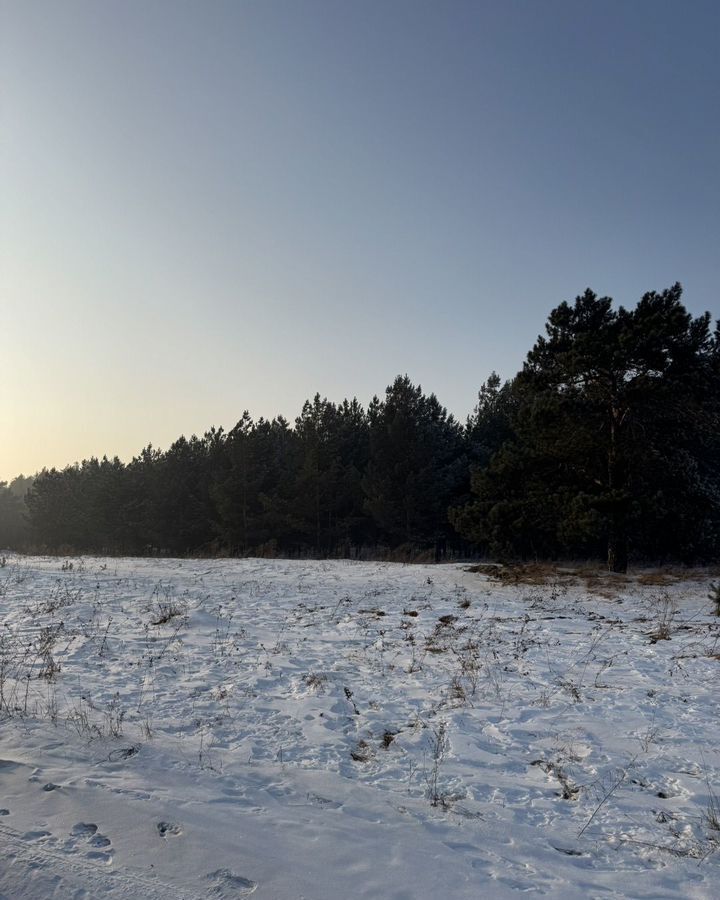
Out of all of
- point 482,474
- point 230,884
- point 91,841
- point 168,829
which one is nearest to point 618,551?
→ point 482,474

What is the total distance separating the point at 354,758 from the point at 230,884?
1923 mm

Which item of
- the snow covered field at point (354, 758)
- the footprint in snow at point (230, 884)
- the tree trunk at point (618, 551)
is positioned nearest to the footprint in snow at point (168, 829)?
the snow covered field at point (354, 758)

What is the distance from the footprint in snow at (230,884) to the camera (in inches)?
114

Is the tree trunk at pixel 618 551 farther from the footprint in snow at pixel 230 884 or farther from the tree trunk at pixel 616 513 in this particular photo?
the footprint in snow at pixel 230 884

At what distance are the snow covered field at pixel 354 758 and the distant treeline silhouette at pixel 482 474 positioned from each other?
9027 mm

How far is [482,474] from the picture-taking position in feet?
64.4

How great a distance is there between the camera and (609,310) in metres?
19.3

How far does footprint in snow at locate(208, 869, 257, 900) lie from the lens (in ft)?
9.48

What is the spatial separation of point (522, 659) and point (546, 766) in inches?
122

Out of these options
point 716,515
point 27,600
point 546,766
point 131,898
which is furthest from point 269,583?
point 716,515

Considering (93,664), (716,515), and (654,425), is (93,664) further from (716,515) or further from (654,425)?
(716,515)

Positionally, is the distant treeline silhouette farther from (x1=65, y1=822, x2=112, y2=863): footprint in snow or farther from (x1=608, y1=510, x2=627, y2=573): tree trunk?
(x1=65, y1=822, x2=112, y2=863): footprint in snow

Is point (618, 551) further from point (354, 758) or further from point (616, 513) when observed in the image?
point (354, 758)

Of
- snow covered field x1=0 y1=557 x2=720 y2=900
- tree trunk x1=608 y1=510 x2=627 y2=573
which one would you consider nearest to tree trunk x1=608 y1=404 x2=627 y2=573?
tree trunk x1=608 y1=510 x2=627 y2=573
